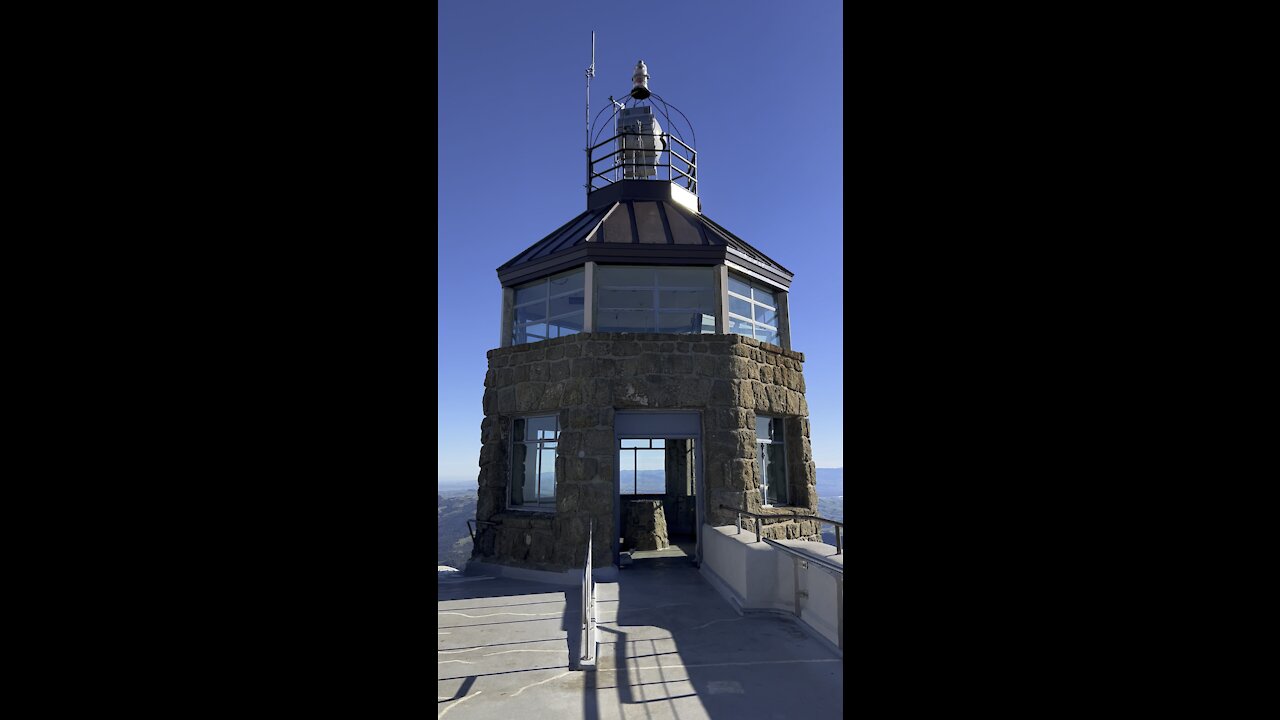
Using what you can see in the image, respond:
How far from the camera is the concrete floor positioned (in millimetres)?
4863

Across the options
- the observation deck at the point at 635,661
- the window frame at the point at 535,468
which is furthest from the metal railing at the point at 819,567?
the window frame at the point at 535,468

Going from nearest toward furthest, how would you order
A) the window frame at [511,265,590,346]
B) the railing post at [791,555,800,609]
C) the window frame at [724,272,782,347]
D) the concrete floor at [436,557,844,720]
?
the concrete floor at [436,557,844,720] < the railing post at [791,555,800,609] < the window frame at [511,265,590,346] < the window frame at [724,272,782,347]

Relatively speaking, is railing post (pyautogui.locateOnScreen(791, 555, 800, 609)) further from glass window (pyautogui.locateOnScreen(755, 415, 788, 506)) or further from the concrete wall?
glass window (pyautogui.locateOnScreen(755, 415, 788, 506))

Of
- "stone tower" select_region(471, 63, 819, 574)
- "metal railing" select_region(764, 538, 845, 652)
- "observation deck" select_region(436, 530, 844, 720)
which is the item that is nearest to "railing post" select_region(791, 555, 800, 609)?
"metal railing" select_region(764, 538, 845, 652)

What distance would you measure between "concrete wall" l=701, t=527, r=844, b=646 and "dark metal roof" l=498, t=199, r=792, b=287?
4938mm

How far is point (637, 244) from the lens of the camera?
36.4 ft

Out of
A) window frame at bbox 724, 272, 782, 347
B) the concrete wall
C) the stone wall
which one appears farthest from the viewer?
window frame at bbox 724, 272, 782, 347

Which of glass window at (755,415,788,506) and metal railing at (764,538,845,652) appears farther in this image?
glass window at (755,415,788,506)

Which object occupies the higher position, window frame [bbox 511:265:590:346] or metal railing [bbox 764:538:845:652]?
window frame [bbox 511:265:590:346]

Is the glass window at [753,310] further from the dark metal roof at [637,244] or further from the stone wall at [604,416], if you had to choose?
the stone wall at [604,416]

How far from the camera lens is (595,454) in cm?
1037
